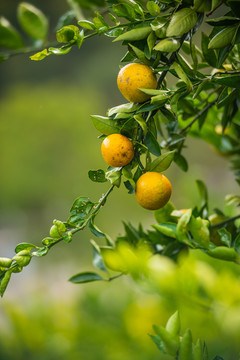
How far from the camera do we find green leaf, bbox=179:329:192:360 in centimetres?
27

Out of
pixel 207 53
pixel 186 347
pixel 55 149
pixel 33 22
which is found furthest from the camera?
pixel 55 149

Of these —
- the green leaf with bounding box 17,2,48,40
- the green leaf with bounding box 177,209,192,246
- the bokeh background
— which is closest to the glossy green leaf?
the green leaf with bounding box 17,2,48,40

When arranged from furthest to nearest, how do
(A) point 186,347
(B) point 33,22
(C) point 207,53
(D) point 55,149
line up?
(D) point 55,149 < (B) point 33,22 < (C) point 207,53 < (A) point 186,347

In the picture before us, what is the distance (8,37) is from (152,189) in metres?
0.29

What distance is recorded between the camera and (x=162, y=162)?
0.31 m

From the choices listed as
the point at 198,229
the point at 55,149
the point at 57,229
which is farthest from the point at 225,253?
the point at 55,149

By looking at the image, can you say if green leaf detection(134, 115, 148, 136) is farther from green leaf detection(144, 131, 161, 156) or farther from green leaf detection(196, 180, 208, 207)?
green leaf detection(196, 180, 208, 207)

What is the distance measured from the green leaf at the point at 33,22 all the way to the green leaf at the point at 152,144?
0.88ft

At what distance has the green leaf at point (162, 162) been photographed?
0.31 m

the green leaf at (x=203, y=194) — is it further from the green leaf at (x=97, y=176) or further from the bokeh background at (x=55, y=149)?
the bokeh background at (x=55, y=149)

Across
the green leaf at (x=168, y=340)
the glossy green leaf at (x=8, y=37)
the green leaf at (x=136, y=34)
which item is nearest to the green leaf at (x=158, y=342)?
the green leaf at (x=168, y=340)

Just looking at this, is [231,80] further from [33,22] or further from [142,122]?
[33,22]

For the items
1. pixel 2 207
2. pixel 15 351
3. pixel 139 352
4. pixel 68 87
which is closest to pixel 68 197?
pixel 2 207

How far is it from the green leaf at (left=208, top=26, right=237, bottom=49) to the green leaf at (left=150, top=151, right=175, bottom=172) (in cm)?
9
